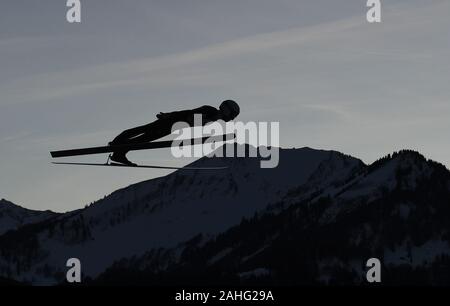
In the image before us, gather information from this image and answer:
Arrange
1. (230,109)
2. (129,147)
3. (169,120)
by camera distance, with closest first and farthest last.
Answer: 1. (230,109)
2. (169,120)
3. (129,147)

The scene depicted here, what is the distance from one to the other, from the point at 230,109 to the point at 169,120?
7.33ft

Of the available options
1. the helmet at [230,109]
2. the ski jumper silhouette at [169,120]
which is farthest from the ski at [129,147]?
the helmet at [230,109]

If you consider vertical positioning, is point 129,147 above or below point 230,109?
below

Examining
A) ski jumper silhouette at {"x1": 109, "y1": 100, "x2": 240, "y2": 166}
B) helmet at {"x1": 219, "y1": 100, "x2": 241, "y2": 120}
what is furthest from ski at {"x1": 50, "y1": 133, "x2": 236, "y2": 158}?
helmet at {"x1": 219, "y1": 100, "x2": 241, "y2": 120}

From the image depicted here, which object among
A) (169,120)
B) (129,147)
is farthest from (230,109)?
(129,147)

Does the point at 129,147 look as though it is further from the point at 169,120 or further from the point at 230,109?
the point at 230,109

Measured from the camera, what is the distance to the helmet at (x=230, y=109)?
23688mm

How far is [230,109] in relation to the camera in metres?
23.7

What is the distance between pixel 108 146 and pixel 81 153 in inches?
34.4

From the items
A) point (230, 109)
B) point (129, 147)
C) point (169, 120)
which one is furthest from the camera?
point (129, 147)

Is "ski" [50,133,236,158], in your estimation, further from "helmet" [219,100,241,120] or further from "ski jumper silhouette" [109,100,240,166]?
"helmet" [219,100,241,120]

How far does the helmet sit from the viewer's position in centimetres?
2369
